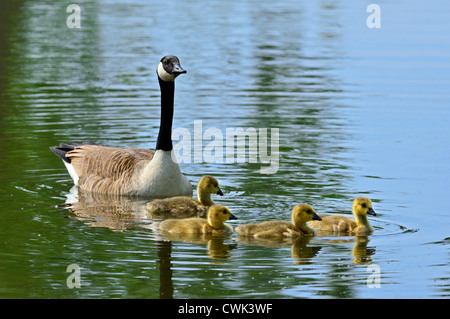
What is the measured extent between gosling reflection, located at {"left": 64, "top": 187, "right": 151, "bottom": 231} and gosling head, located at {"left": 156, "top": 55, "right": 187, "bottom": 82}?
2.00 meters

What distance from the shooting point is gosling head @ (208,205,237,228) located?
11633 mm

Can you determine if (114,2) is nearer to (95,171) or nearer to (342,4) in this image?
(342,4)

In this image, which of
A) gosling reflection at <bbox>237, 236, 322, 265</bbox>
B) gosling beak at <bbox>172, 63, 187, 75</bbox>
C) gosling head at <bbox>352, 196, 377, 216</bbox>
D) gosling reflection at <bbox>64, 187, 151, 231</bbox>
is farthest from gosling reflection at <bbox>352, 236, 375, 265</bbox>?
gosling beak at <bbox>172, 63, 187, 75</bbox>

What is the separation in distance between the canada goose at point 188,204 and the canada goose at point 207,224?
38.6 inches

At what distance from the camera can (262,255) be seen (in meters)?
10.9

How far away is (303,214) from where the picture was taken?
456 inches

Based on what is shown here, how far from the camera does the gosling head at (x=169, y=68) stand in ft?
46.2

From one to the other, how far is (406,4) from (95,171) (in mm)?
25447

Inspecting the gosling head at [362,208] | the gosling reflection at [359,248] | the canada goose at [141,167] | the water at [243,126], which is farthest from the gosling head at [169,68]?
the gosling reflection at [359,248]

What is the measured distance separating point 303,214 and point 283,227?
298 mm

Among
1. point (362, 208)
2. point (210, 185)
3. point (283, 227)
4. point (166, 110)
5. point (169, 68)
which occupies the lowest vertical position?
point (283, 227)

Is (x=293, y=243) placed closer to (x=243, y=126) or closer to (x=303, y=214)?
(x=303, y=214)

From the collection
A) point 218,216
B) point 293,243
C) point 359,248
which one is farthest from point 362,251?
point 218,216

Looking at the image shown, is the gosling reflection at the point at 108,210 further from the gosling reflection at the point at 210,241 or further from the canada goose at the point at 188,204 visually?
the gosling reflection at the point at 210,241
